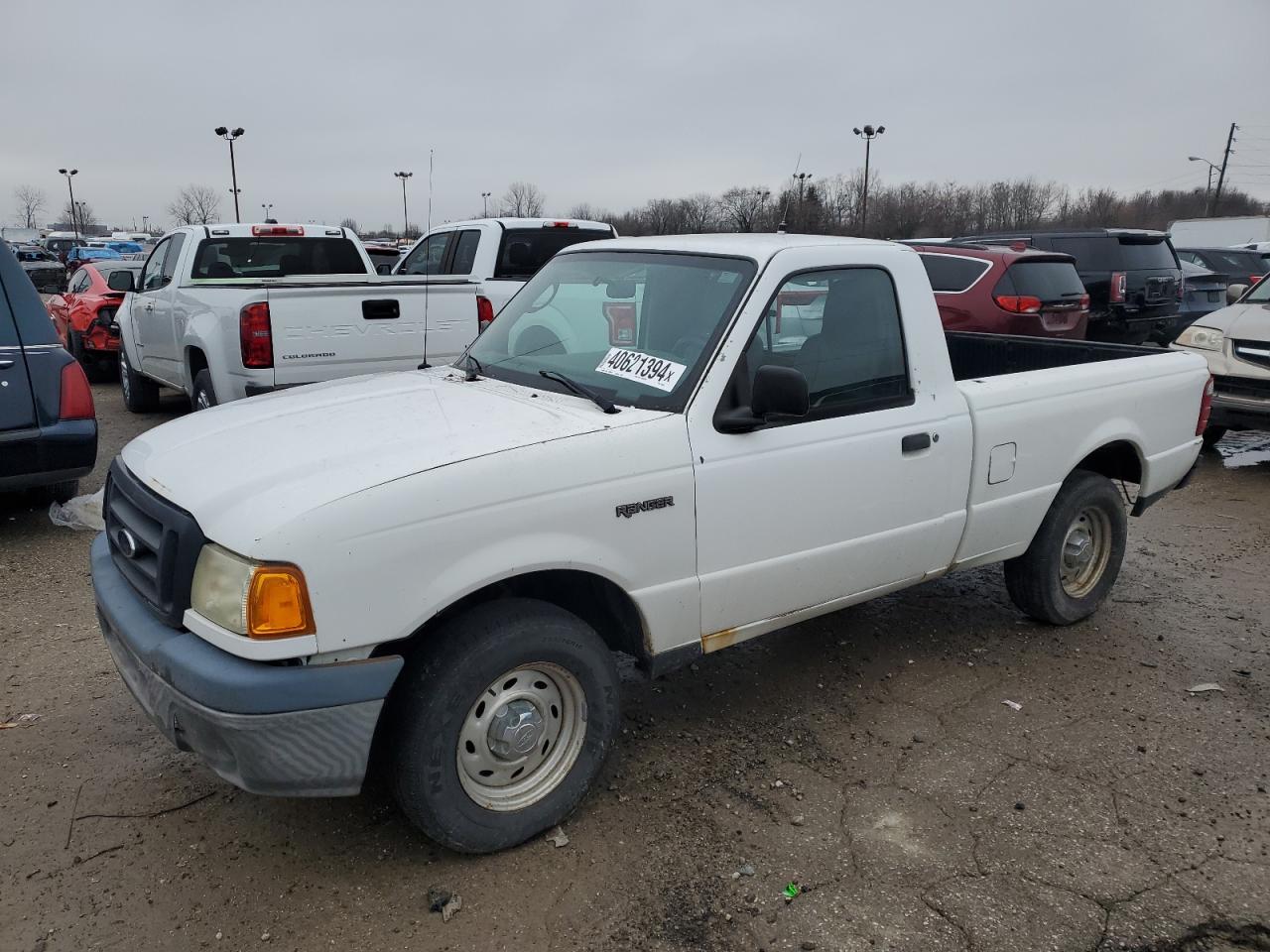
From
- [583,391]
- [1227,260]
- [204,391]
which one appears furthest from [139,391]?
[1227,260]

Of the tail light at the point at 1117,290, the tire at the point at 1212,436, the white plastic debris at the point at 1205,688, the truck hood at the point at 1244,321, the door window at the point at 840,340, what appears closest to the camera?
the door window at the point at 840,340

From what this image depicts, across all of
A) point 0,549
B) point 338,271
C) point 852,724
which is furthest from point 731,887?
point 338,271

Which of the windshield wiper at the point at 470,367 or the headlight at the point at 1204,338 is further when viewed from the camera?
the headlight at the point at 1204,338

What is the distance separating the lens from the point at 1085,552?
504cm

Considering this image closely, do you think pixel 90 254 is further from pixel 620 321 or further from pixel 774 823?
pixel 774 823

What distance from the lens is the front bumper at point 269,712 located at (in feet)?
8.39

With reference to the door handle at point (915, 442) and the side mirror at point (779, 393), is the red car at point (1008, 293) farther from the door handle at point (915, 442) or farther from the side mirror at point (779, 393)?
the side mirror at point (779, 393)

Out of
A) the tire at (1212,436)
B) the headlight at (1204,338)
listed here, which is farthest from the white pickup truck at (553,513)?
the tire at (1212,436)

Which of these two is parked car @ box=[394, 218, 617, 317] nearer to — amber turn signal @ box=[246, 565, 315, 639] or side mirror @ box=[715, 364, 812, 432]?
side mirror @ box=[715, 364, 812, 432]

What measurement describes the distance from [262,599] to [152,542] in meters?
0.64

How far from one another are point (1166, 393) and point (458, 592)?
3955mm

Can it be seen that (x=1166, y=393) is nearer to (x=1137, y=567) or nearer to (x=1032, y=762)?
(x=1137, y=567)

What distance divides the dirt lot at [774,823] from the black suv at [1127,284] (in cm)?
812

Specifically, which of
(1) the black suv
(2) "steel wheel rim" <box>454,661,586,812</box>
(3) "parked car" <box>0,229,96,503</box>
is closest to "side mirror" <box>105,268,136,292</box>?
(3) "parked car" <box>0,229,96,503</box>
